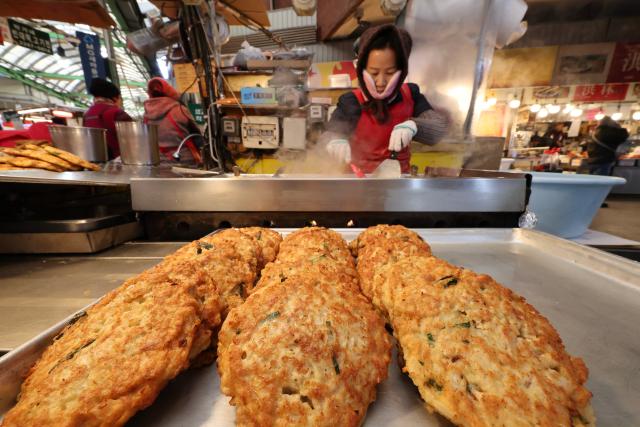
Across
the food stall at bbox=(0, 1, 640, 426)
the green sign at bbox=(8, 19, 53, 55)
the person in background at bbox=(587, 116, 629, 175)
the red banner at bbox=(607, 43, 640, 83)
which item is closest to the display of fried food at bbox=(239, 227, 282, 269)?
the food stall at bbox=(0, 1, 640, 426)

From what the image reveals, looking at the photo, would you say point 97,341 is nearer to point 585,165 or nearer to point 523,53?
point 523,53

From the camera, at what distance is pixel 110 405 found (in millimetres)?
624

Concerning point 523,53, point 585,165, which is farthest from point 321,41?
point 585,165

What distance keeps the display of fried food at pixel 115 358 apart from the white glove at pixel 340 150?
2709 mm

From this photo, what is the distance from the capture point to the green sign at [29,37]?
7.00m

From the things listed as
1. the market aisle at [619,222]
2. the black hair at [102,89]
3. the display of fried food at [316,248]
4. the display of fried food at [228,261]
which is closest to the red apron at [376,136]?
the display of fried food at [316,248]

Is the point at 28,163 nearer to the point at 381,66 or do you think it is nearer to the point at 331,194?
the point at 331,194

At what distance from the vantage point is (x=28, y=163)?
1.89 meters

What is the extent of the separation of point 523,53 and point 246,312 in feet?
32.3

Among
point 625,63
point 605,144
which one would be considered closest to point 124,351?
point 605,144

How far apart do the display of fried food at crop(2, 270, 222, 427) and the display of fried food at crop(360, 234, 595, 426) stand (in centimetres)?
69

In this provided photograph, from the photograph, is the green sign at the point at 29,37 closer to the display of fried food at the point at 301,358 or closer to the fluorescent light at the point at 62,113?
the fluorescent light at the point at 62,113

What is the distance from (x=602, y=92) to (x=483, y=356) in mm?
14978

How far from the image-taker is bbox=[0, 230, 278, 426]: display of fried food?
2.03 feet
